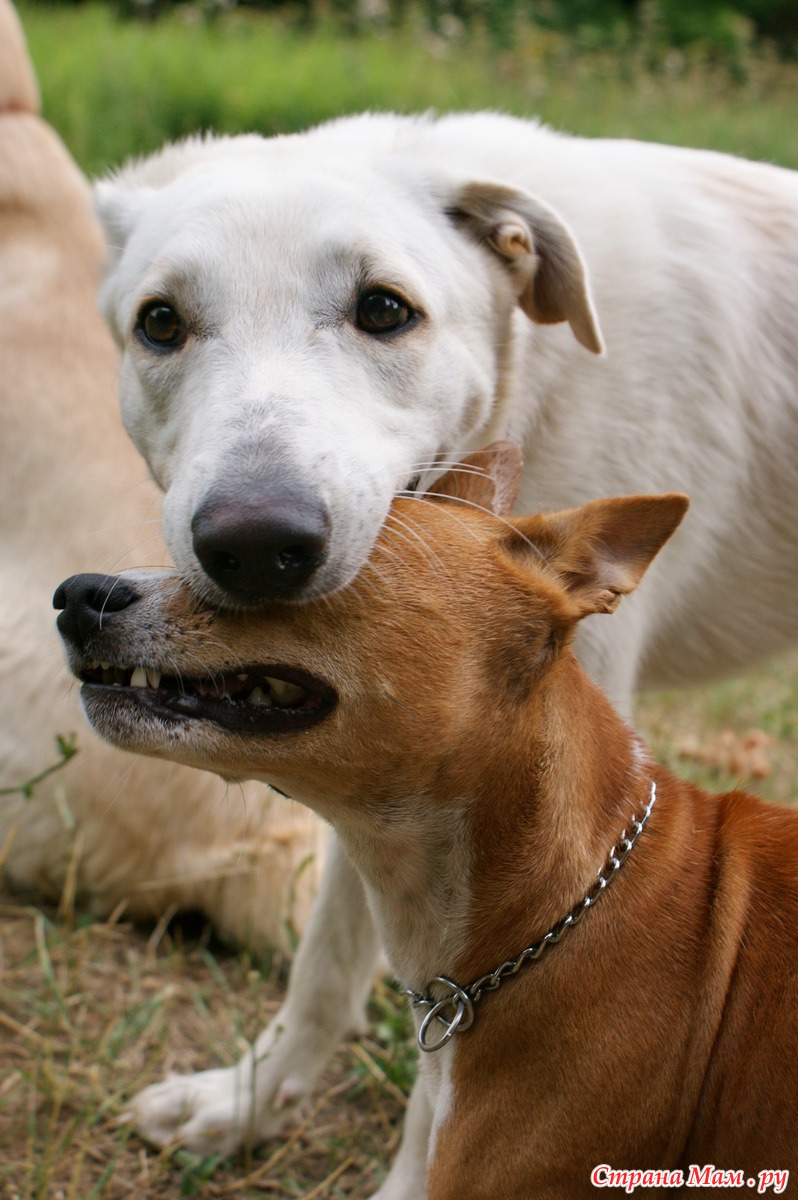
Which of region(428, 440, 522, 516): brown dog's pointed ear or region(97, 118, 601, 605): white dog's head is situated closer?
region(97, 118, 601, 605): white dog's head

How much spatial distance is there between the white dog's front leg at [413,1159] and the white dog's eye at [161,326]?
177 centimetres

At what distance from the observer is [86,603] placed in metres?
1.96

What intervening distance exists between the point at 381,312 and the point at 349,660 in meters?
0.92

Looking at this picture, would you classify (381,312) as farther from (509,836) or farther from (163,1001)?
(163,1001)

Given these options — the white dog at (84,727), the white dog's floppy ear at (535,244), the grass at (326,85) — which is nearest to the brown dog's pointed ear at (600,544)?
the white dog's floppy ear at (535,244)

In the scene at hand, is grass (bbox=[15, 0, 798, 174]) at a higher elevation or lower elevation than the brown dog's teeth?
lower

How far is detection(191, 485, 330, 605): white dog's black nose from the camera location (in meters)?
2.01

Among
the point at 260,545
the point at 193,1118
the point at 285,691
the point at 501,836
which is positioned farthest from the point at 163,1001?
the point at 260,545

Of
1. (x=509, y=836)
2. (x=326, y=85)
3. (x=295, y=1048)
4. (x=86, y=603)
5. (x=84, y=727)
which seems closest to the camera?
(x=86, y=603)

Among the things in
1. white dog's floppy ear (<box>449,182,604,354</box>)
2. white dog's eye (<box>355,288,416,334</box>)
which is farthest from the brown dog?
white dog's floppy ear (<box>449,182,604,354</box>)

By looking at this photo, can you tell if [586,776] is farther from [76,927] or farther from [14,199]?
[14,199]

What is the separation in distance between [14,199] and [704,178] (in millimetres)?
2542

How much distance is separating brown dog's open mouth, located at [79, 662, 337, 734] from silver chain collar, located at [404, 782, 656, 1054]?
2.05 feet

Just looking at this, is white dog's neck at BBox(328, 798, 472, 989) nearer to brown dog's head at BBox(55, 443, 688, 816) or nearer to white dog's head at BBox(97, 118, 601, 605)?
brown dog's head at BBox(55, 443, 688, 816)
